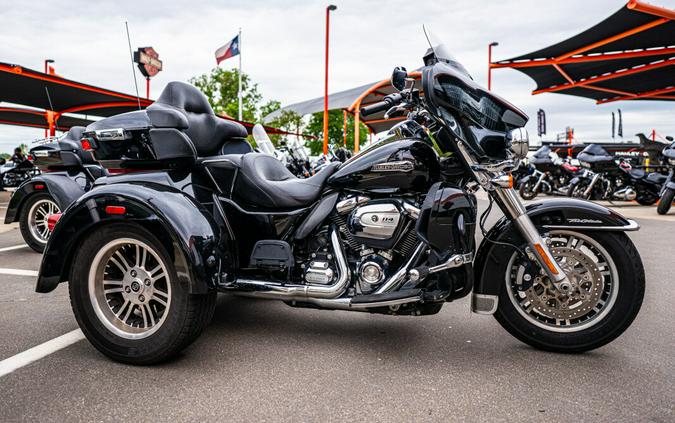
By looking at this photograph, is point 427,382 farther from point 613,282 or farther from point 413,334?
point 613,282

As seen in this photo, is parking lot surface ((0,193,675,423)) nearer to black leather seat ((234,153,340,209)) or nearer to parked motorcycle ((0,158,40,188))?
black leather seat ((234,153,340,209))

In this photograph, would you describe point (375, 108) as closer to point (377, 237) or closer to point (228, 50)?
point (377, 237)

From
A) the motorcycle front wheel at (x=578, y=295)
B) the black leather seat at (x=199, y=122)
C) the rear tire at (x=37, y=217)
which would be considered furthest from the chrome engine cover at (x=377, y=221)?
the rear tire at (x=37, y=217)

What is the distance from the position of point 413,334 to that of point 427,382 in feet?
2.33

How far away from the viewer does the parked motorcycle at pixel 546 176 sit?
1457 centimetres

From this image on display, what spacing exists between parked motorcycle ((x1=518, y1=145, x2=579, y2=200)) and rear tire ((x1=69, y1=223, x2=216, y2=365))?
523 inches

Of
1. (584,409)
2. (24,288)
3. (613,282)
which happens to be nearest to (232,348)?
(584,409)

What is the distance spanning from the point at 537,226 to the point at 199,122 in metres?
2.27

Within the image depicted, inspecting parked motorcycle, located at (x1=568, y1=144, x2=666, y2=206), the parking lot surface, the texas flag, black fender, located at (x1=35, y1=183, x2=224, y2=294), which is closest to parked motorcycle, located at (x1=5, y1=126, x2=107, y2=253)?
the parking lot surface

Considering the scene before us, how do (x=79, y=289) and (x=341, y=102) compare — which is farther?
(x=341, y=102)

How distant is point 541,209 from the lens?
2.82m

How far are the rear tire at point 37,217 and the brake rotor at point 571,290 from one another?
5537mm

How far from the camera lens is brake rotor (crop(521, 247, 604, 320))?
276cm

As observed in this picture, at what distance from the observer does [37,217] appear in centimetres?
620
